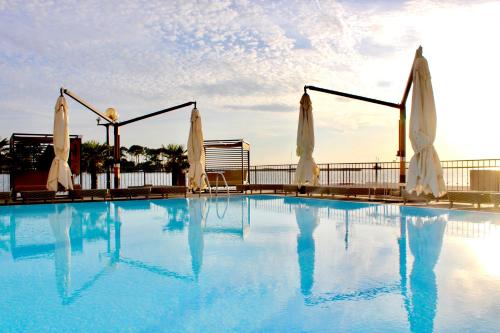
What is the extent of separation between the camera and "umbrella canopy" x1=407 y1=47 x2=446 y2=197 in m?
8.42

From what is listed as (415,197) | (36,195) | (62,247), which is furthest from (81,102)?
(415,197)

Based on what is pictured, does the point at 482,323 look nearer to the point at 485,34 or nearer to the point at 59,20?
the point at 485,34

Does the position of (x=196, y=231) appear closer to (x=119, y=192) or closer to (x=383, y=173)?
(x=119, y=192)

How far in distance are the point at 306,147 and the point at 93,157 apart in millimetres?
10288

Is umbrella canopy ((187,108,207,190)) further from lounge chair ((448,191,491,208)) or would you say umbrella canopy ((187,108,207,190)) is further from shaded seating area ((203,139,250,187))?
lounge chair ((448,191,491,208))

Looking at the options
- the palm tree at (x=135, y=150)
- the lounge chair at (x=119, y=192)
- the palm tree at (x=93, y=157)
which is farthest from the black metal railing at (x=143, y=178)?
the lounge chair at (x=119, y=192)

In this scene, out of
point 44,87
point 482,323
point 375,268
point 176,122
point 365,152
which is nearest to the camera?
point 482,323

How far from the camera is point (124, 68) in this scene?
14734 mm

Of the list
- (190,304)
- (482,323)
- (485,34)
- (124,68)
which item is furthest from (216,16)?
(482,323)

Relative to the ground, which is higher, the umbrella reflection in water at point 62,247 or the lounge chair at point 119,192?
the lounge chair at point 119,192

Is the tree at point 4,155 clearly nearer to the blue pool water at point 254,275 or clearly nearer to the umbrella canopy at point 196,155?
the umbrella canopy at point 196,155

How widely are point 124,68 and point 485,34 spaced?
1153 cm

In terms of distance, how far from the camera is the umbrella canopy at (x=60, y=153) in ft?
37.6

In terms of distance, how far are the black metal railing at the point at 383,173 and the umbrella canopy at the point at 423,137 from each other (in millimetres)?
3820
